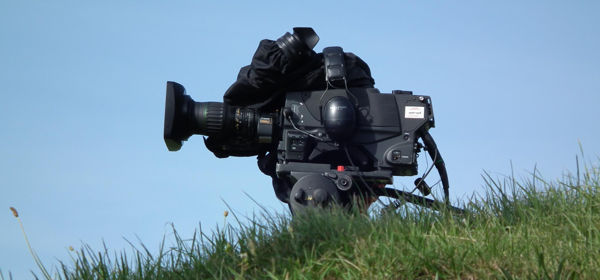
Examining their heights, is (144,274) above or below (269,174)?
below

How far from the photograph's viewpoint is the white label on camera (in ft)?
15.8

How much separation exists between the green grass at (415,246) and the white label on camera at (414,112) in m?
1.14

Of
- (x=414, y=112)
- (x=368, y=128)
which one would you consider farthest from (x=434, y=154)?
(x=368, y=128)

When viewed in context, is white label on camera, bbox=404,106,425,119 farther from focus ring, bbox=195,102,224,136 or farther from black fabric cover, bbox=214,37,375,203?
focus ring, bbox=195,102,224,136

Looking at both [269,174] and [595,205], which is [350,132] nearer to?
[269,174]

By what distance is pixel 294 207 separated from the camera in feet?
14.5

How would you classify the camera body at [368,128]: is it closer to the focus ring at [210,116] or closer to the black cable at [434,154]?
the black cable at [434,154]

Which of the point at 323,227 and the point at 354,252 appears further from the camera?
the point at 323,227

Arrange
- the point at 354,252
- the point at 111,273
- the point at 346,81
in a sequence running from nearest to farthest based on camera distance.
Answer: the point at 354,252
the point at 111,273
the point at 346,81

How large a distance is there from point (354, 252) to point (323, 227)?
0.96 ft

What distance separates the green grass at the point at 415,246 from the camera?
2.70m

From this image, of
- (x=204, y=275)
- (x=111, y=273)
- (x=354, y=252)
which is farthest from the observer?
(x=111, y=273)

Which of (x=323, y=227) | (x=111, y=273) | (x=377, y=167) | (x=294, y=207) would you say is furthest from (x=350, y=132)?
(x=111, y=273)

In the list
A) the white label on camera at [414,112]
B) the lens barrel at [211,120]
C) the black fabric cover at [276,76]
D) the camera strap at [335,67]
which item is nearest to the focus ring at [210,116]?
the lens barrel at [211,120]
